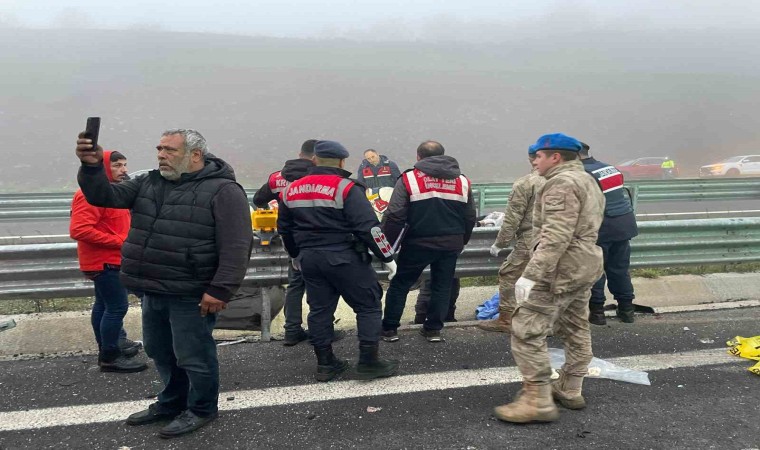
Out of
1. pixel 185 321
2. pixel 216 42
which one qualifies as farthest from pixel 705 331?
pixel 216 42

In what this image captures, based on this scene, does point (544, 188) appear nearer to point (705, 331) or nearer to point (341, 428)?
point (341, 428)

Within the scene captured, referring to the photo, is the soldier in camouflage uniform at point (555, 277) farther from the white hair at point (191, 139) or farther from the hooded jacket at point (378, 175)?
the hooded jacket at point (378, 175)

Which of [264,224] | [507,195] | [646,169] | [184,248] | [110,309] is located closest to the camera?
[184,248]

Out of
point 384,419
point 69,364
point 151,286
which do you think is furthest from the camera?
point 69,364

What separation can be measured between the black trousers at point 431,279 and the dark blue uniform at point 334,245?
0.63 m

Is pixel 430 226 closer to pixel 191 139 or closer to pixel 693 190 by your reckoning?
pixel 191 139

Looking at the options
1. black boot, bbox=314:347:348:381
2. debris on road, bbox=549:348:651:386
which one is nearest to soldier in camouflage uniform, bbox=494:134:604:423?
debris on road, bbox=549:348:651:386

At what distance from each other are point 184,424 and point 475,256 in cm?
310

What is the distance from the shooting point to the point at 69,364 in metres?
3.95

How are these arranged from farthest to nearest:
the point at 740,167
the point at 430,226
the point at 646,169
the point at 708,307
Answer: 1. the point at 646,169
2. the point at 740,167
3. the point at 708,307
4. the point at 430,226

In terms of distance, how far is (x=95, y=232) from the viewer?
12.3 feet

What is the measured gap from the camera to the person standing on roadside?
12.2 feet

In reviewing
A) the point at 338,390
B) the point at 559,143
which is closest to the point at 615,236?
the point at 559,143

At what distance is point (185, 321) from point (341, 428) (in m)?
1.09
